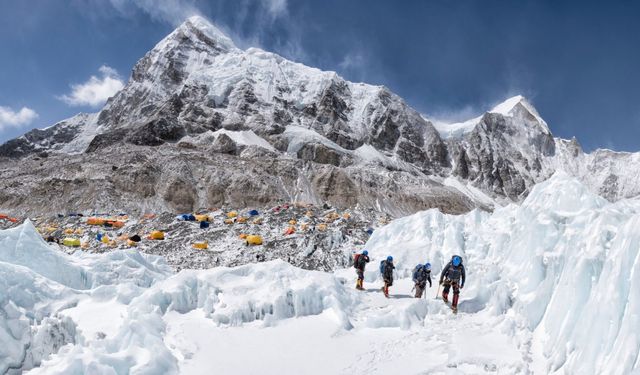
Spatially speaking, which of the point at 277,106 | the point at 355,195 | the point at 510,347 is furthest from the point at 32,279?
the point at 277,106

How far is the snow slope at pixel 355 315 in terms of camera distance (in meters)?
8.63

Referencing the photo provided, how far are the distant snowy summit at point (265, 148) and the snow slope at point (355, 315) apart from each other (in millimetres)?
72524

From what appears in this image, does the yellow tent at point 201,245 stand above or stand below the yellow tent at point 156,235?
below

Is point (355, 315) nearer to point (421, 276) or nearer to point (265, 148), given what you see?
point (421, 276)

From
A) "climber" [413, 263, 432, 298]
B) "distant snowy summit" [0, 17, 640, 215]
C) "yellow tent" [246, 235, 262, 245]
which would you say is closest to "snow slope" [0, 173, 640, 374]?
"climber" [413, 263, 432, 298]

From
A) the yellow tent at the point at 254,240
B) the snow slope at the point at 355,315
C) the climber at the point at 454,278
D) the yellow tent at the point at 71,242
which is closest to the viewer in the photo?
the snow slope at the point at 355,315

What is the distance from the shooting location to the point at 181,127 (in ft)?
415

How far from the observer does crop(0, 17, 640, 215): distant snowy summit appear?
90438 mm

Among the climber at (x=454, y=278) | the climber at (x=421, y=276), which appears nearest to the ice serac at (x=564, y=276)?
the climber at (x=454, y=278)

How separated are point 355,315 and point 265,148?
356 ft

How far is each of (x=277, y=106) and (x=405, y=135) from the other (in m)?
47.3

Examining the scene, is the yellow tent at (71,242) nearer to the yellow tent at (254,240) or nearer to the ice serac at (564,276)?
the yellow tent at (254,240)

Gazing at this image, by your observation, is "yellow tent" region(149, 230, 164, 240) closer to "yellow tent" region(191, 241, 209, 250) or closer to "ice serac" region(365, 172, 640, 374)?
"yellow tent" region(191, 241, 209, 250)

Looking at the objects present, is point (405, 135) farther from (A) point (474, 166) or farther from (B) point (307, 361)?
(B) point (307, 361)
